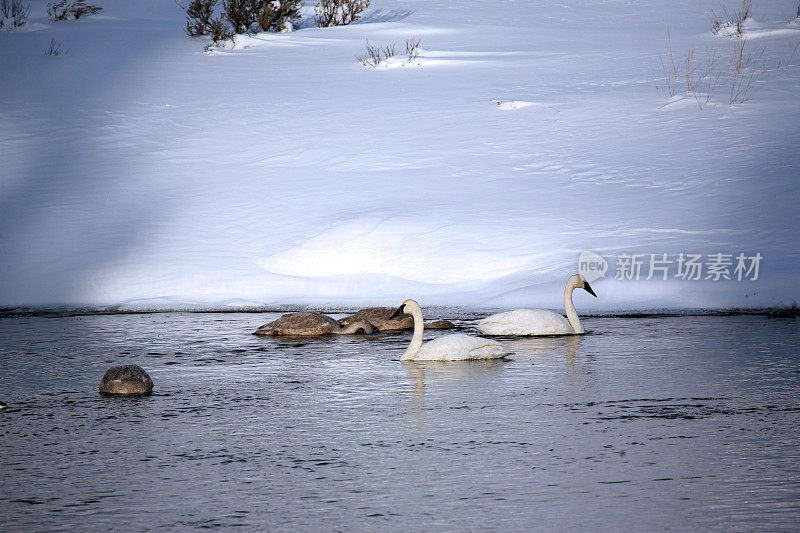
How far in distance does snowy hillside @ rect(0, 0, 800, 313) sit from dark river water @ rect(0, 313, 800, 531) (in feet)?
7.68

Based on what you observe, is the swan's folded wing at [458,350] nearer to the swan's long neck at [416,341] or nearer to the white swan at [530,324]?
the swan's long neck at [416,341]

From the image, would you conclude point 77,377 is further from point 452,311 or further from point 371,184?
point 371,184

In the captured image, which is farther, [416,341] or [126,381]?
[416,341]

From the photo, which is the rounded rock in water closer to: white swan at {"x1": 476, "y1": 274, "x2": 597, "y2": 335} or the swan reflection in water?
the swan reflection in water

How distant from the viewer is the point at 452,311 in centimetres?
990

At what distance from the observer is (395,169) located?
43.2 feet

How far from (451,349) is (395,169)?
236 inches

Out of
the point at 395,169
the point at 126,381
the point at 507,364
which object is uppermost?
the point at 395,169

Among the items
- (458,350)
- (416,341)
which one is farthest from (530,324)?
(416,341)

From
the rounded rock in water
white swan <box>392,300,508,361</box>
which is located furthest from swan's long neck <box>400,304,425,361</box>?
the rounded rock in water

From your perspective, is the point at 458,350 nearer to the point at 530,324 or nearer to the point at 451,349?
the point at 451,349

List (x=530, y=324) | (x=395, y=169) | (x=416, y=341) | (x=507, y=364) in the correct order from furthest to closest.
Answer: (x=395, y=169) → (x=530, y=324) → (x=416, y=341) → (x=507, y=364)

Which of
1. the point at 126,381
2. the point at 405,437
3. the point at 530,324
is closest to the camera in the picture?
the point at 405,437

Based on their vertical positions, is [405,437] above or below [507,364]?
above
